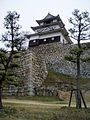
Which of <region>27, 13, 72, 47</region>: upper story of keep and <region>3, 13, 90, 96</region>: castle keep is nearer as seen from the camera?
<region>3, 13, 90, 96</region>: castle keep

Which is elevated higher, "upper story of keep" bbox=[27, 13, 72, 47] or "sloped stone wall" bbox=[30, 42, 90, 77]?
"upper story of keep" bbox=[27, 13, 72, 47]

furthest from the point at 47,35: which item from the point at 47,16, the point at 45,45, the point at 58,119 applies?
the point at 58,119

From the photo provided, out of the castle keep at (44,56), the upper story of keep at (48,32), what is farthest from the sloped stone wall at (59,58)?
the upper story of keep at (48,32)

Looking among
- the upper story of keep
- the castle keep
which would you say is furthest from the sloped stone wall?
the upper story of keep

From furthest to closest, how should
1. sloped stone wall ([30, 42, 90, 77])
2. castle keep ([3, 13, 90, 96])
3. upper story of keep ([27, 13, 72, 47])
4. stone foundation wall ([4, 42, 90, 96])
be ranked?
1. upper story of keep ([27, 13, 72, 47])
2. sloped stone wall ([30, 42, 90, 77])
3. castle keep ([3, 13, 90, 96])
4. stone foundation wall ([4, 42, 90, 96])

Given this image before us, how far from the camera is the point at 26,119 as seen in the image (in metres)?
6.20

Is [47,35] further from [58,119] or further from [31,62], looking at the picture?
[58,119]

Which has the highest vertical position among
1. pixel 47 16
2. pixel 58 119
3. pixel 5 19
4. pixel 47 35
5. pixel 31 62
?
pixel 47 16

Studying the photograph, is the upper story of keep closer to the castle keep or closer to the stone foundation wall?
the castle keep

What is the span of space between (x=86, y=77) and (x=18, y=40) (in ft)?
46.9

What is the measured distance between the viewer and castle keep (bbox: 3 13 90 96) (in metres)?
16.9

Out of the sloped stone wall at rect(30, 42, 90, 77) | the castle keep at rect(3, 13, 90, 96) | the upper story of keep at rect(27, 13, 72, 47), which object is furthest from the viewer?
the upper story of keep at rect(27, 13, 72, 47)

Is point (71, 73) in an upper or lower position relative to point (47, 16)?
lower

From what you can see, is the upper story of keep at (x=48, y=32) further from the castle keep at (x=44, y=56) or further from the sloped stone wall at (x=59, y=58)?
the sloped stone wall at (x=59, y=58)
